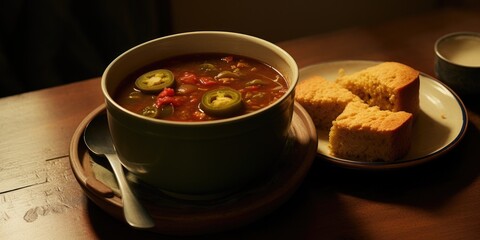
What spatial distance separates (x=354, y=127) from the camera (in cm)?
110

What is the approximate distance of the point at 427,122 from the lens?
124 cm

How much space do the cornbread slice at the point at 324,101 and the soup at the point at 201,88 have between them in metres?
0.21

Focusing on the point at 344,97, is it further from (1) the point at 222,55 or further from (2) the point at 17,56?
(2) the point at 17,56

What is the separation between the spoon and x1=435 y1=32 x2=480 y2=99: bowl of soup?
881 mm

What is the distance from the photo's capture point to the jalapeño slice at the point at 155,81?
103 cm

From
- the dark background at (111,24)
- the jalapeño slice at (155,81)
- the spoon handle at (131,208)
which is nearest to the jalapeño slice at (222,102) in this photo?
the jalapeño slice at (155,81)

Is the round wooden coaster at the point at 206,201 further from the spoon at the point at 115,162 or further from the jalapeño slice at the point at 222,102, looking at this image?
the jalapeño slice at the point at 222,102

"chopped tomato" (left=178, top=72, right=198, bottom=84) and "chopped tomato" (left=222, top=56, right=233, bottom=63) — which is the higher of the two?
"chopped tomato" (left=222, top=56, right=233, bottom=63)

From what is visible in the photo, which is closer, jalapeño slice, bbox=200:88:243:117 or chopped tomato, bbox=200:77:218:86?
jalapeño slice, bbox=200:88:243:117

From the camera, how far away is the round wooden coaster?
2.91 ft

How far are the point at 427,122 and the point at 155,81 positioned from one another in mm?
658

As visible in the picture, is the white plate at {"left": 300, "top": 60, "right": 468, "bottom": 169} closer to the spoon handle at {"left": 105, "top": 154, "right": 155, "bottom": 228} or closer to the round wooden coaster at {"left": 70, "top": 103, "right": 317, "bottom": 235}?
the round wooden coaster at {"left": 70, "top": 103, "right": 317, "bottom": 235}

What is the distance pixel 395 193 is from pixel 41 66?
1.72m

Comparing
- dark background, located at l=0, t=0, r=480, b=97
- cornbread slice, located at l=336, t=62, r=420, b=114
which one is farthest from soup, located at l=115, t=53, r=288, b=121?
dark background, located at l=0, t=0, r=480, b=97
